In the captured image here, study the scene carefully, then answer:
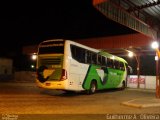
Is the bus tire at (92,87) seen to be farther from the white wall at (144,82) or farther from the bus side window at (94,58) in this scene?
the white wall at (144,82)

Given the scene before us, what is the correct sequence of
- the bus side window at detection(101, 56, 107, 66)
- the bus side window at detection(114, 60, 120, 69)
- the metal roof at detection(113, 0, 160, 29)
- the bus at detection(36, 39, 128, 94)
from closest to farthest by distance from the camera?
the metal roof at detection(113, 0, 160, 29) < the bus at detection(36, 39, 128, 94) < the bus side window at detection(101, 56, 107, 66) < the bus side window at detection(114, 60, 120, 69)

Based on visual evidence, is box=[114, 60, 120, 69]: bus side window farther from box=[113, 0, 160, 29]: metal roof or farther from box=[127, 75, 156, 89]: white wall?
box=[113, 0, 160, 29]: metal roof

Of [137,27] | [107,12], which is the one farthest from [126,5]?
[137,27]

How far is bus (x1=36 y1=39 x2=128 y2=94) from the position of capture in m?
18.5

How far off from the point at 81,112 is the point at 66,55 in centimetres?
668

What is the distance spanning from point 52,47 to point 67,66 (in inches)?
63.3

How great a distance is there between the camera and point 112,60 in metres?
26.1

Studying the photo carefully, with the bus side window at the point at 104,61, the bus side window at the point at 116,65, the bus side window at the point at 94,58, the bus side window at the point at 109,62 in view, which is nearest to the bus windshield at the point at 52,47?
the bus side window at the point at 94,58

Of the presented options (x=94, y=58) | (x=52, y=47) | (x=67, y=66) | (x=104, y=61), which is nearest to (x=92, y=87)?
(x=94, y=58)

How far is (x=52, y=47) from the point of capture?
19.0 m

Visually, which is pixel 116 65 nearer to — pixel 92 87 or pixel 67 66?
pixel 92 87

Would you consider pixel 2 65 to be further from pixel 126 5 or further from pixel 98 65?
pixel 126 5

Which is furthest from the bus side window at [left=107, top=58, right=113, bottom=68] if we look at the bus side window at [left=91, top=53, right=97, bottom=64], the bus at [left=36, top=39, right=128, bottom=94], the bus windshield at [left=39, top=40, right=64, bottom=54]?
→ the bus windshield at [left=39, top=40, right=64, bottom=54]

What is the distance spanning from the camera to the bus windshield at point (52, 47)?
18578mm
